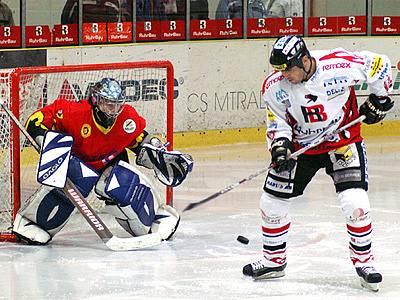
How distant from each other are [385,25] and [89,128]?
16.3ft

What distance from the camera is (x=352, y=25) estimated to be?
1041 centimetres

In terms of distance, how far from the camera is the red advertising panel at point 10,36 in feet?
28.1

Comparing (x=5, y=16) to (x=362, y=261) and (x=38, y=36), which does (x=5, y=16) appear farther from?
(x=362, y=261)

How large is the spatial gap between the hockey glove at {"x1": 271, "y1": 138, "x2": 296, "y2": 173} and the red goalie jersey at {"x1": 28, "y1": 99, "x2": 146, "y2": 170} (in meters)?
1.13

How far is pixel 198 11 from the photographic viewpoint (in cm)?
986

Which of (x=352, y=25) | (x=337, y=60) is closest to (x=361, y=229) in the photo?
(x=337, y=60)

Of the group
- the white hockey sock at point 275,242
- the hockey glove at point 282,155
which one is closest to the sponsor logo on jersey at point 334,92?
the hockey glove at point 282,155

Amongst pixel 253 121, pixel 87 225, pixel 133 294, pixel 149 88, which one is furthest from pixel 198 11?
pixel 133 294

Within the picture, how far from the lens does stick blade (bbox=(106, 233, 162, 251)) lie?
599 cm

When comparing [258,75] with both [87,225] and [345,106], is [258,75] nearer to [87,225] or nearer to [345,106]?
[87,225]

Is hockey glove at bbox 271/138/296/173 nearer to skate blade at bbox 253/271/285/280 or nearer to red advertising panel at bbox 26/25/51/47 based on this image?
skate blade at bbox 253/271/285/280

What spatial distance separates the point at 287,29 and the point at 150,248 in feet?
14.6

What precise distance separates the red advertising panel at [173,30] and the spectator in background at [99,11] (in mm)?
273

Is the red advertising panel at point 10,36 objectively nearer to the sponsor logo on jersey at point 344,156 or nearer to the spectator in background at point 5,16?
the spectator in background at point 5,16
